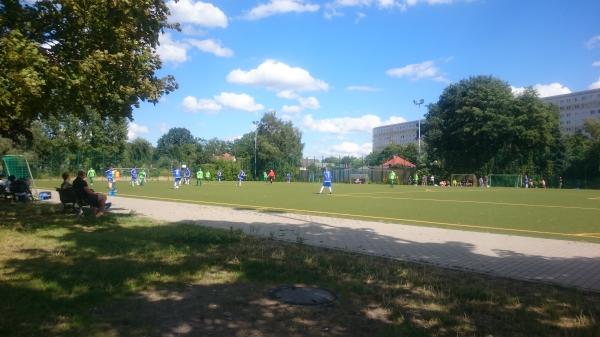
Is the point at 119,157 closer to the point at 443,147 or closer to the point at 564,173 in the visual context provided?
the point at 443,147

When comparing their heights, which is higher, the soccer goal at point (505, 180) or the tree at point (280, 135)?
the tree at point (280, 135)

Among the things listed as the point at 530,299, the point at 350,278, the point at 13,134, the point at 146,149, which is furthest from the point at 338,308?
the point at 146,149

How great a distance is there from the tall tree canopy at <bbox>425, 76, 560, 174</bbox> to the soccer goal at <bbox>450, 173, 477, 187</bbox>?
3.58 meters

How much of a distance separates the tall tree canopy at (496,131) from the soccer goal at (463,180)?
3.58 meters

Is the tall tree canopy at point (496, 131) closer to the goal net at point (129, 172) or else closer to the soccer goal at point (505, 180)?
the soccer goal at point (505, 180)

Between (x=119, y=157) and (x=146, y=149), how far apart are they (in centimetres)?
3546

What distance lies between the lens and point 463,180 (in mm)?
57531

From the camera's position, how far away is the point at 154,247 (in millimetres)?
8180

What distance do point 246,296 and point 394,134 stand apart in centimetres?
15312

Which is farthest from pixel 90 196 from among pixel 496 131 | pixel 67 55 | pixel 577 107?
pixel 577 107

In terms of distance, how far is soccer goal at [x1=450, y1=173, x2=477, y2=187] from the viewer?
56362 mm

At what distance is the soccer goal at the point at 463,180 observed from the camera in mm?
56362

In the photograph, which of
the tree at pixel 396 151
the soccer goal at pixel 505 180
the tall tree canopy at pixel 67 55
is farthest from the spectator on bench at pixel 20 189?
the tree at pixel 396 151

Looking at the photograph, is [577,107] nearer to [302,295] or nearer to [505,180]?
[505,180]
